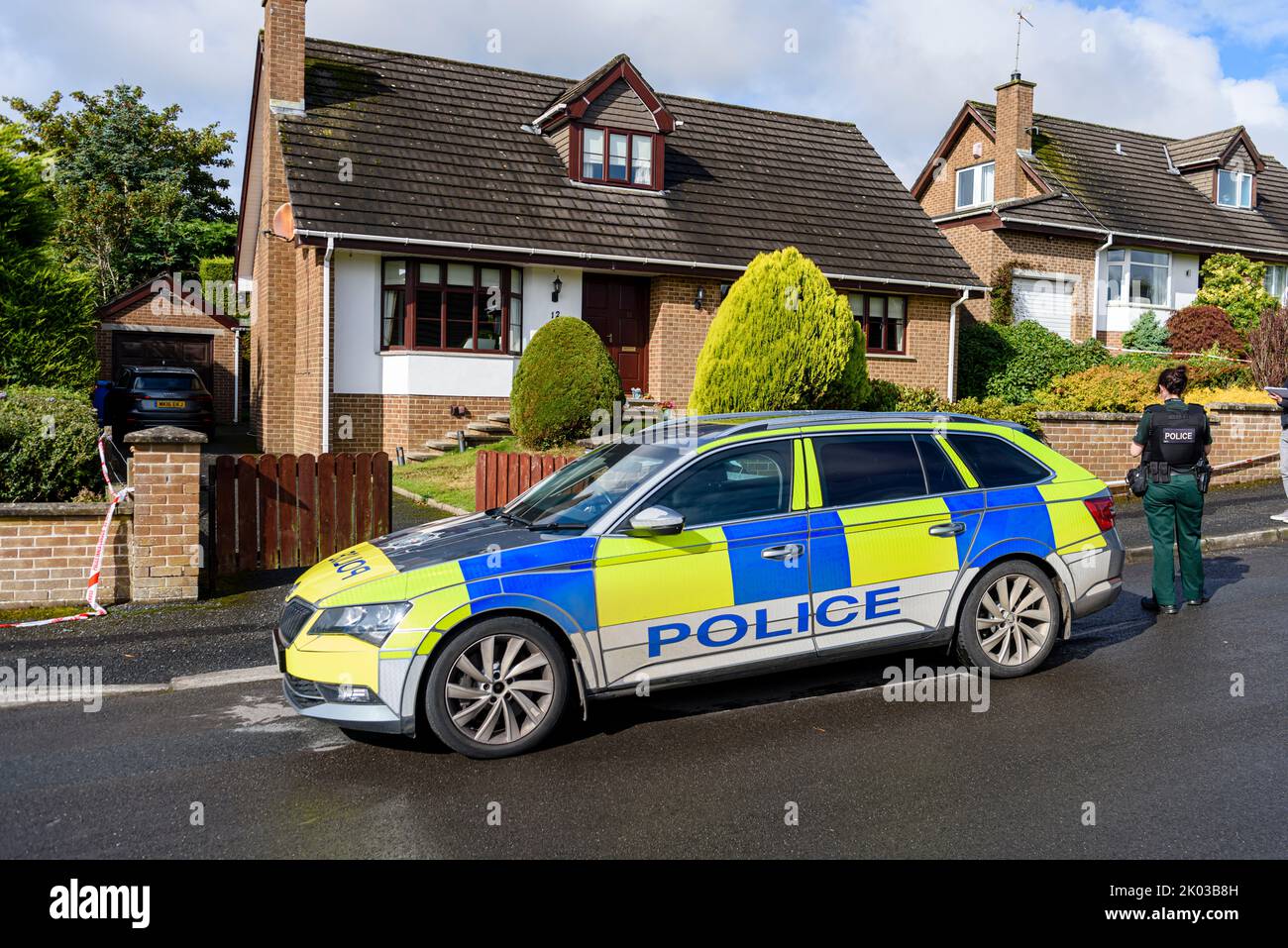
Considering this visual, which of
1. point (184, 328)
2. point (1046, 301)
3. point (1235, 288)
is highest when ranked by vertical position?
point (1235, 288)

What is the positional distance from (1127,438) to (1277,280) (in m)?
22.0

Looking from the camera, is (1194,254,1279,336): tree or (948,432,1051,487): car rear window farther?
(1194,254,1279,336): tree

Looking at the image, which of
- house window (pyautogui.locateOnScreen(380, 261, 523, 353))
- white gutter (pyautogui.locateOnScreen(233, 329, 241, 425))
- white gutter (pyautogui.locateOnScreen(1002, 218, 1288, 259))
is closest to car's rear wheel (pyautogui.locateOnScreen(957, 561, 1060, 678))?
house window (pyautogui.locateOnScreen(380, 261, 523, 353))

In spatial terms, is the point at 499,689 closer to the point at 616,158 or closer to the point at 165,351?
the point at 616,158

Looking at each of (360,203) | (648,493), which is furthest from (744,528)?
(360,203)

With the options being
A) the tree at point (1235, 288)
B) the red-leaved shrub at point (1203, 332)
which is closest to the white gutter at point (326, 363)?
the red-leaved shrub at point (1203, 332)

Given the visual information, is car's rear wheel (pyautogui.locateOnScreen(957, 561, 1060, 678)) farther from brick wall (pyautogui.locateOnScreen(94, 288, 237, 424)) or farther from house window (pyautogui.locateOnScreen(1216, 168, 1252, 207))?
house window (pyautogui.locateOnScreen(1216, 168, 1252, 207))

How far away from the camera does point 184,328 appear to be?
31.0 metres

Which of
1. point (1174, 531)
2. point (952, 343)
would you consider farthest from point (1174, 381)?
point (952, 343)

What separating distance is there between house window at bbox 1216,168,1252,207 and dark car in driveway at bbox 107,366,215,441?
28.9 m

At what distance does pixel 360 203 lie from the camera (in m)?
18.3

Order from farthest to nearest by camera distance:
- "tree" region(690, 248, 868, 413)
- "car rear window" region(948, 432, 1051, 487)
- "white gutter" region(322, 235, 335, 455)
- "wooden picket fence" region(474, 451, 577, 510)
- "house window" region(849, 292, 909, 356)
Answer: "house window" region(849, 292, 909, 356)
"white gutter" region(322, 235, 335, 455)
"tree" region(690, 248, 868, 413)
"wooden picket fence" region(474, 451, 577, 510)
"car rear window" region(948, 432, 1051, 487)

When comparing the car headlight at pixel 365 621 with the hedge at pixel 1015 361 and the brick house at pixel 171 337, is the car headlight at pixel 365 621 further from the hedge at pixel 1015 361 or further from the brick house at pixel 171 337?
the brick house at pixel 171 337

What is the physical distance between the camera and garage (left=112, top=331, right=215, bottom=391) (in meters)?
30.4
